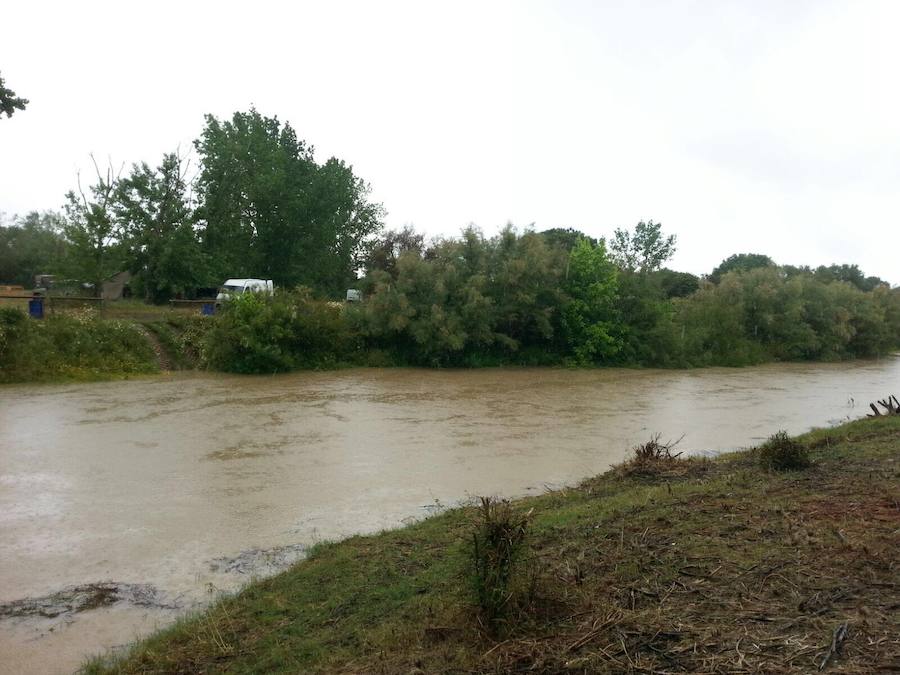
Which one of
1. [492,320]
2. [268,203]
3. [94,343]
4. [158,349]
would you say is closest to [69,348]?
[94,343]

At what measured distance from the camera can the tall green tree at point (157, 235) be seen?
98.9 feet

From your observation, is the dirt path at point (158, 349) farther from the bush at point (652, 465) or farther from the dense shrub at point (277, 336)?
the bush at point (652, 465)

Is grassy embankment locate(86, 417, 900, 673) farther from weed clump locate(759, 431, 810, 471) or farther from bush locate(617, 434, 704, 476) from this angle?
bush locate(617, 434, 704, 476)

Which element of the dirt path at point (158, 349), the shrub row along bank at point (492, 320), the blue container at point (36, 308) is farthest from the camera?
the shrub row along bank at point (492, 320)

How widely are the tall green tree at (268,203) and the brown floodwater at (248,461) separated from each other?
48.2ft

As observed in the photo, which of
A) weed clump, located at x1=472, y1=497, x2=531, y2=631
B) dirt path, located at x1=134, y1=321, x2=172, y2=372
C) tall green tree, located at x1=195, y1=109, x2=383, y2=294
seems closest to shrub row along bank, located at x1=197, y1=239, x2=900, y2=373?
dirt path, located at x1=134, y1=321, x2=172, y2=372

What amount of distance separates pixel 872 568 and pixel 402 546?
384 cm

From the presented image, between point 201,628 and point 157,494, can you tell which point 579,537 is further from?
point 157,494

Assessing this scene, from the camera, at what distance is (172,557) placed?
7438mm

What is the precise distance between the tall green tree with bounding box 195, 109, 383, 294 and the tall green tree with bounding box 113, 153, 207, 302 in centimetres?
215

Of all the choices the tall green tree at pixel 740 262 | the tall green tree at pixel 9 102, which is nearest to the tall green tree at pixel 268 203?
the tall green tree at pixel 9 102

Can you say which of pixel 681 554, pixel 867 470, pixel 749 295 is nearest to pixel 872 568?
pixel 681 554

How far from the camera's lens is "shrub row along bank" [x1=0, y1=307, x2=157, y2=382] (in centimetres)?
2084

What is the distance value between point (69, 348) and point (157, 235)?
938 centimetres
